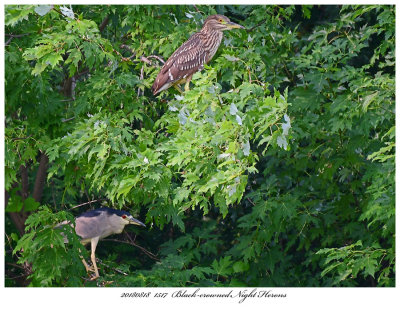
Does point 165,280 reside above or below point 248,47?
A: below

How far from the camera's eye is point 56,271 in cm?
684

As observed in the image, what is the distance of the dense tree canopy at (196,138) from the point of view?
6016 mm

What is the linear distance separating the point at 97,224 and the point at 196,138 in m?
2.04

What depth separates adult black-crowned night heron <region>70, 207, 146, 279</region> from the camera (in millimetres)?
7465

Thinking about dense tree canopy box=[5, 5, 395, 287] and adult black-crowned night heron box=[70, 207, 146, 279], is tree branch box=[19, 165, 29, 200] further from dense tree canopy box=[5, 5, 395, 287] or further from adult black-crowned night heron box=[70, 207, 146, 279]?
adult black-crowned night heron box=[70, 207, 146, 279]

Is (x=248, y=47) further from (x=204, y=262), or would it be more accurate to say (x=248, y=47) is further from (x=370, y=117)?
(x=204, y=262)

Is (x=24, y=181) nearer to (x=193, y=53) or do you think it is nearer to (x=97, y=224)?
(x=97, y=224)

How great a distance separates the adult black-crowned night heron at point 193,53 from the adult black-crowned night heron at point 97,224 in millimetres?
1285

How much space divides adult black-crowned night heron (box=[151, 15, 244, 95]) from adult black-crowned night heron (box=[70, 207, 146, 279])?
4.22 feet

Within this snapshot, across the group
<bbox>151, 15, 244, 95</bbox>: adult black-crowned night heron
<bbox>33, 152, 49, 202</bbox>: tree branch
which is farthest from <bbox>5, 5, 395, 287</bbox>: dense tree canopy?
<bbox>151, 15, 244, 95</bbox>: adult black-crowned night heron

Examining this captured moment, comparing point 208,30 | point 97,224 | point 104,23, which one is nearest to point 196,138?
point 208,30

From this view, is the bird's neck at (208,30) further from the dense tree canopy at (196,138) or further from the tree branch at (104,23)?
the tree branch at (104,23)

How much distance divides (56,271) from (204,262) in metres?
2.70
